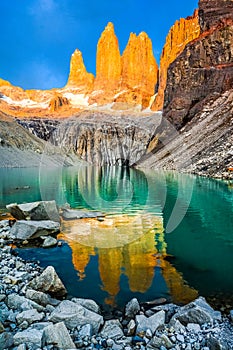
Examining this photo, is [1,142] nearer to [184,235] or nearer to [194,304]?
[184,235]

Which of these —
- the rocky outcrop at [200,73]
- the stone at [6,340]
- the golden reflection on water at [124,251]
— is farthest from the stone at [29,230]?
the rocky outcrop at [200,73]

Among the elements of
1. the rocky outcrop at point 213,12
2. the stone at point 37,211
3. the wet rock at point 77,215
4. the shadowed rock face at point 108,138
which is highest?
the rocky outcrop at point 213,12

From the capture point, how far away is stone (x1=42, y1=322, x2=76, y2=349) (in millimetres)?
6287

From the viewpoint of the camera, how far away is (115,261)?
40.9 feet

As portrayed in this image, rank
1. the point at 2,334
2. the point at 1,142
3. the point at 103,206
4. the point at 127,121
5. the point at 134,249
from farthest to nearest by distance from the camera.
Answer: the point at 127,121 → the point at 1,142 → the point at 103,206 → the point at 134,249 → the point at 2,334

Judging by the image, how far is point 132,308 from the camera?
26.7 feet

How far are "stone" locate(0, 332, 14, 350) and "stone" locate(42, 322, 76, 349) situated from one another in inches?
29.3

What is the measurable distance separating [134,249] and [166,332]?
6938 mm

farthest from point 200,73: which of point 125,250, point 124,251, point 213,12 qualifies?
point 124,251

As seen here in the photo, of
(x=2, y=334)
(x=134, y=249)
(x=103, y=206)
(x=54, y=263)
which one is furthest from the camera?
(x=103, y=206)

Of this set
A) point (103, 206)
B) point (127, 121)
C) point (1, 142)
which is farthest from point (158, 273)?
point (127, 121)

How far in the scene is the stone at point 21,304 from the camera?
800 cm

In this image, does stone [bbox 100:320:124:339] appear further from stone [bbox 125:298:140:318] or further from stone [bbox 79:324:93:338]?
stone [bbox 125:298:140:318]

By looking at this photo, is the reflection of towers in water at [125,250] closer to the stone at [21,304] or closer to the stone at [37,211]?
the stone at [37,211]
